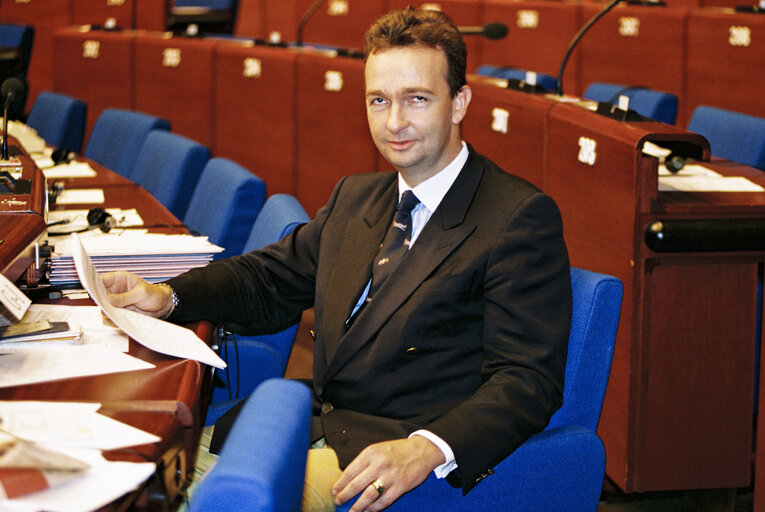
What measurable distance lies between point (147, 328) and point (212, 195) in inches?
49.7

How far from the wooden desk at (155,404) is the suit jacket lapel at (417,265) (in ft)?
0.84

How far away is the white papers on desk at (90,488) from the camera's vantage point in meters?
0.99

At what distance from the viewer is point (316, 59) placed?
5125 mm

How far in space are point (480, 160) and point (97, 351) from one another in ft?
2.47

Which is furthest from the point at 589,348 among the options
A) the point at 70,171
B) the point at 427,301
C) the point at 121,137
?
the point at 121,137

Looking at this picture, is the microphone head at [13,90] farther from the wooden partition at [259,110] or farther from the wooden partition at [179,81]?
the wooden partition at [179,81]

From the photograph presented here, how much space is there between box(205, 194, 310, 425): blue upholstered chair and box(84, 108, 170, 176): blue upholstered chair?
2.06m

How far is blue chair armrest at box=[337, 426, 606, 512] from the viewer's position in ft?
5.01

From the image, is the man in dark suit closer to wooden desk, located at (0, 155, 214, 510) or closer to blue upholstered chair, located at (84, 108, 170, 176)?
wooden desk, located at (0, 155, 214, 510)

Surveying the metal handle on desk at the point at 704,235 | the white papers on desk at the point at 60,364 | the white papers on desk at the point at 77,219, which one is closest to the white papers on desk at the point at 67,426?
the white papers on desk at the point at 60,364

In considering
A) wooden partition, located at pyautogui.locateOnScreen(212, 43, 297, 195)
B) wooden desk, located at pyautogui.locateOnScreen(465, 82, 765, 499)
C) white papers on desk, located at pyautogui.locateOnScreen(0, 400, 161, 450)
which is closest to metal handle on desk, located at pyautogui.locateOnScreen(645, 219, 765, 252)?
wooden desk, located at pyautogui.locateOnScreen(465, 82, 765, 499)

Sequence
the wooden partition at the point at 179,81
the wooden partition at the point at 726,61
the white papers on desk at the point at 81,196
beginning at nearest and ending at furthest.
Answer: the white papers on desk at the point at 81,196
the wooden partition at the point at 726,61
the wooden partition at the point at 179,81

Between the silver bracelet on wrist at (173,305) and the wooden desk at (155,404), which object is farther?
the silver bracelet on wrist at (173,305)

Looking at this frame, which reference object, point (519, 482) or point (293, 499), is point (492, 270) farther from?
point (293, 499)
